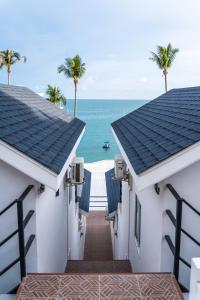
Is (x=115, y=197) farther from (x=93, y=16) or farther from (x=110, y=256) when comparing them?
(x=93, y=16)

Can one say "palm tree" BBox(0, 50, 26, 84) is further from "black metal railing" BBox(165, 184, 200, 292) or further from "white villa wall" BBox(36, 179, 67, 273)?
"black metal railing" BBox(165, 184, 200, 292)

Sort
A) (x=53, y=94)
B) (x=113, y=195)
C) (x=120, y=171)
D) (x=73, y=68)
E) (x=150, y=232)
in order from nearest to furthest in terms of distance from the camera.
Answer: (x=150, y=232) → (x=120, y=171) → (x=113, y=195) → (x=73, y=68) → (x=53, y=94)

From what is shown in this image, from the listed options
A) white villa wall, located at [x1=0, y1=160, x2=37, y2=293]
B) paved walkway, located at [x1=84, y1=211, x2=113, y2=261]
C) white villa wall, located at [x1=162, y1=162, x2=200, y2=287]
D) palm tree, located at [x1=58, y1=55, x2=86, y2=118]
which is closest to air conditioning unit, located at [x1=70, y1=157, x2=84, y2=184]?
white villa wall, located at [x1=0, y1=160, x2=37, y2=293]

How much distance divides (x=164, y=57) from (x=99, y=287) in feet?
105

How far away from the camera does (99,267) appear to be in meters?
9.16

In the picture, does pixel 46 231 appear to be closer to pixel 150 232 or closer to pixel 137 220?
pixel 150 232

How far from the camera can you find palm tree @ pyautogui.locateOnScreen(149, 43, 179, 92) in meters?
33.0

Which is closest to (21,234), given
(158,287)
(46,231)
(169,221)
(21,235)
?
(21,235)

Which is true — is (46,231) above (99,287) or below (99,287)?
above

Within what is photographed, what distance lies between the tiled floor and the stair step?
4.45 metres

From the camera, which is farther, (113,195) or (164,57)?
(164,57)

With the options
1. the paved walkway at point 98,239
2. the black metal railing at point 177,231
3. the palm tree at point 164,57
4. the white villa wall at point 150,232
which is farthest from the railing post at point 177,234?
the palm tree at point 164,57

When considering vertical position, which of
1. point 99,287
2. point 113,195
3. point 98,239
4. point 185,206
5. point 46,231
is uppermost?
point 185,206

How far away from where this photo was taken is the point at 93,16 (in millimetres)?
13992
